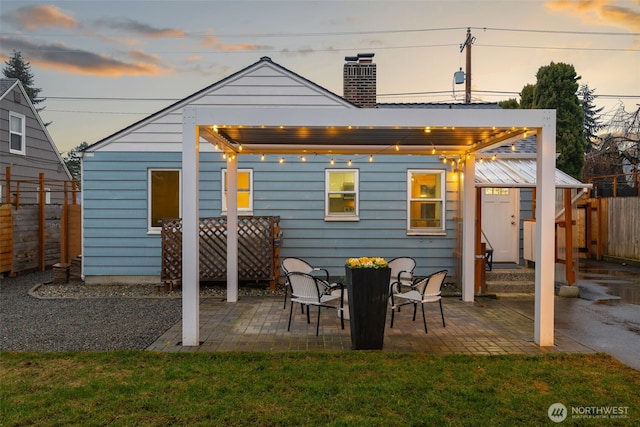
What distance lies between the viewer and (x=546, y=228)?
5.11 m

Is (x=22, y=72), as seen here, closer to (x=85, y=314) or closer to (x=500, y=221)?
(x=85, y=314)

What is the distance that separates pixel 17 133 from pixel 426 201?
542 inches

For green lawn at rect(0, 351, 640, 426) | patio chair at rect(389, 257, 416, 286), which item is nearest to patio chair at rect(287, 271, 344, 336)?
green lawn at rect(0, 351, 640, 426)

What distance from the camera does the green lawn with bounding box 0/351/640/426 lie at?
10.8 ft

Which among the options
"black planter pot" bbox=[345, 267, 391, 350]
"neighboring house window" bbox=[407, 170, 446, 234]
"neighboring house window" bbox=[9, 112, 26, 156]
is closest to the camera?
"black planter pot" bbox=[345, 267, 391, 350]

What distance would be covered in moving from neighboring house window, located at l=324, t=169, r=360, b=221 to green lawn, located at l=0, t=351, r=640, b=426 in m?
5.05

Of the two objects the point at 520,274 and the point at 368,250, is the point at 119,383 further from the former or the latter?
the point at 520,274

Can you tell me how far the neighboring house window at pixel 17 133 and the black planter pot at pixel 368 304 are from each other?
14116 mm

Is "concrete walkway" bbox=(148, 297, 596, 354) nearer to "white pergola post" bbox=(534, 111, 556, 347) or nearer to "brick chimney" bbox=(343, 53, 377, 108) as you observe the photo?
"white pergola post" bbox=(534, 111, 556, 347)

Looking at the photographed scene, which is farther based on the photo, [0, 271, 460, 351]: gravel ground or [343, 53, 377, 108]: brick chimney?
[343, 53, 377, 108]: brick chimney

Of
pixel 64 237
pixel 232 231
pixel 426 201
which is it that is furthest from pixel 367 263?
pixel 64 237

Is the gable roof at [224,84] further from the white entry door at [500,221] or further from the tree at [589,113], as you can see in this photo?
the tree at [589,113]

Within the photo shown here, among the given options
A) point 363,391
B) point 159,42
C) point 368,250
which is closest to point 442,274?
point 363,391

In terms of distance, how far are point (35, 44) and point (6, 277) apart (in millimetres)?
11557
